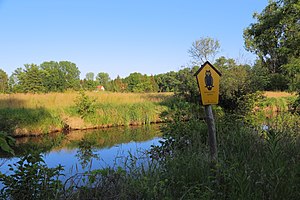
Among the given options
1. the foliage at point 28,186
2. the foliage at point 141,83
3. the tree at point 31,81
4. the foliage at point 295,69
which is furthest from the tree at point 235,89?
the foliage at point 141,83

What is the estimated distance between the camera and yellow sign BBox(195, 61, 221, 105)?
10.9 ft

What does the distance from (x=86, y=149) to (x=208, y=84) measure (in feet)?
16.3

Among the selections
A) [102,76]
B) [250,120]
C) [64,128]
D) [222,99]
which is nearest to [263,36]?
[250,120]

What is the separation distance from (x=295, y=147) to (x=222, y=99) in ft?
25.4

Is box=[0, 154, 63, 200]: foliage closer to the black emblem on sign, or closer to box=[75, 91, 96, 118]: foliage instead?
the black emblem on sign

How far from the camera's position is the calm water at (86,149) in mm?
5473

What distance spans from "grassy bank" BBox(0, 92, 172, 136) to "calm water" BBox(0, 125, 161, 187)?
32.4 inches

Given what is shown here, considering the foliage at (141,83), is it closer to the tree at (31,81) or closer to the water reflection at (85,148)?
the tree at (31,81)

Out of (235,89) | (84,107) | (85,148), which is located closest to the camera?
(85,148)

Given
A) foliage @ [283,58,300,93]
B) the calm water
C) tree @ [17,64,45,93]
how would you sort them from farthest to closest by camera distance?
tree @ [17,64,45,93], foliage @ [283,58,300,93], the calm water

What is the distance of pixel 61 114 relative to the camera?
A: 11492 mm

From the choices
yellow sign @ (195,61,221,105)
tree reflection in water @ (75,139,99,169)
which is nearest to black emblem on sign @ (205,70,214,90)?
yellow sign @ (195,61,221,105)

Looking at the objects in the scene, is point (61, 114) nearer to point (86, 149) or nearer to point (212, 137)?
point (86, 149)

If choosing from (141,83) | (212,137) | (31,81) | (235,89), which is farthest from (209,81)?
(141,83)
